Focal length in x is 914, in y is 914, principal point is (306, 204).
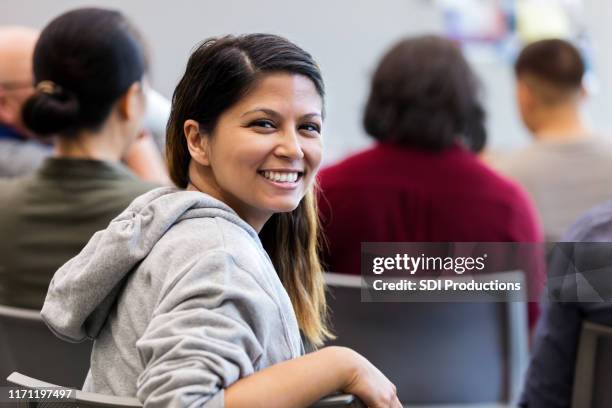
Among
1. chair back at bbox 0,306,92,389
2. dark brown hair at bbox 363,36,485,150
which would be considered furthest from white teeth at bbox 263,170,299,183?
dark brown hair at bbox 363,36,485,150

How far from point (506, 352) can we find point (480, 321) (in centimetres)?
10

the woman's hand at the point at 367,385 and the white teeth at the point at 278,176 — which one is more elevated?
the white teeth at the point at 278,176

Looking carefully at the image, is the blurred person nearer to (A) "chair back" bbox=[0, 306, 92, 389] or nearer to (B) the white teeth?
(A) "chair back" bbox=[0, 306, 92, 389]

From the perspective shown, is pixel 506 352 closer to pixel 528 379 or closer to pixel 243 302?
pixel 528 379

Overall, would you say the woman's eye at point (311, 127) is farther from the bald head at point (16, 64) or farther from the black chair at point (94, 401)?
the bald head at point (16, 64)

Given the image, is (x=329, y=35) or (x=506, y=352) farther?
(x=329, y=35)

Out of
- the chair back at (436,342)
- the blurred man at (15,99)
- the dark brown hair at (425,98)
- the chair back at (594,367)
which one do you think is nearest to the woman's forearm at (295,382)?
the chair back at (594,367)

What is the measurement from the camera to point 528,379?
1.63 m

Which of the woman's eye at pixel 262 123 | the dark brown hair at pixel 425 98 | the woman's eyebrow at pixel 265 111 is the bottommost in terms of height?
the dark brown hair at pixel 425 98

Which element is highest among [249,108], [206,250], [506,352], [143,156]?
[249,108]

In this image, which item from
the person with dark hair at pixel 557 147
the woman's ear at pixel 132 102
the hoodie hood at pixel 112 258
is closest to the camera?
the hoodie hood at pixel 112 258

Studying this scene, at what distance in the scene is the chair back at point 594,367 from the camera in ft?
4.71

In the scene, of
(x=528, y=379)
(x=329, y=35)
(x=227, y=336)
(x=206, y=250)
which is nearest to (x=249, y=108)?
(x=206, y=250)

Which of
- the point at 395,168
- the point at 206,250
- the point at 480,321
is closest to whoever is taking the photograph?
the point at 206,250
